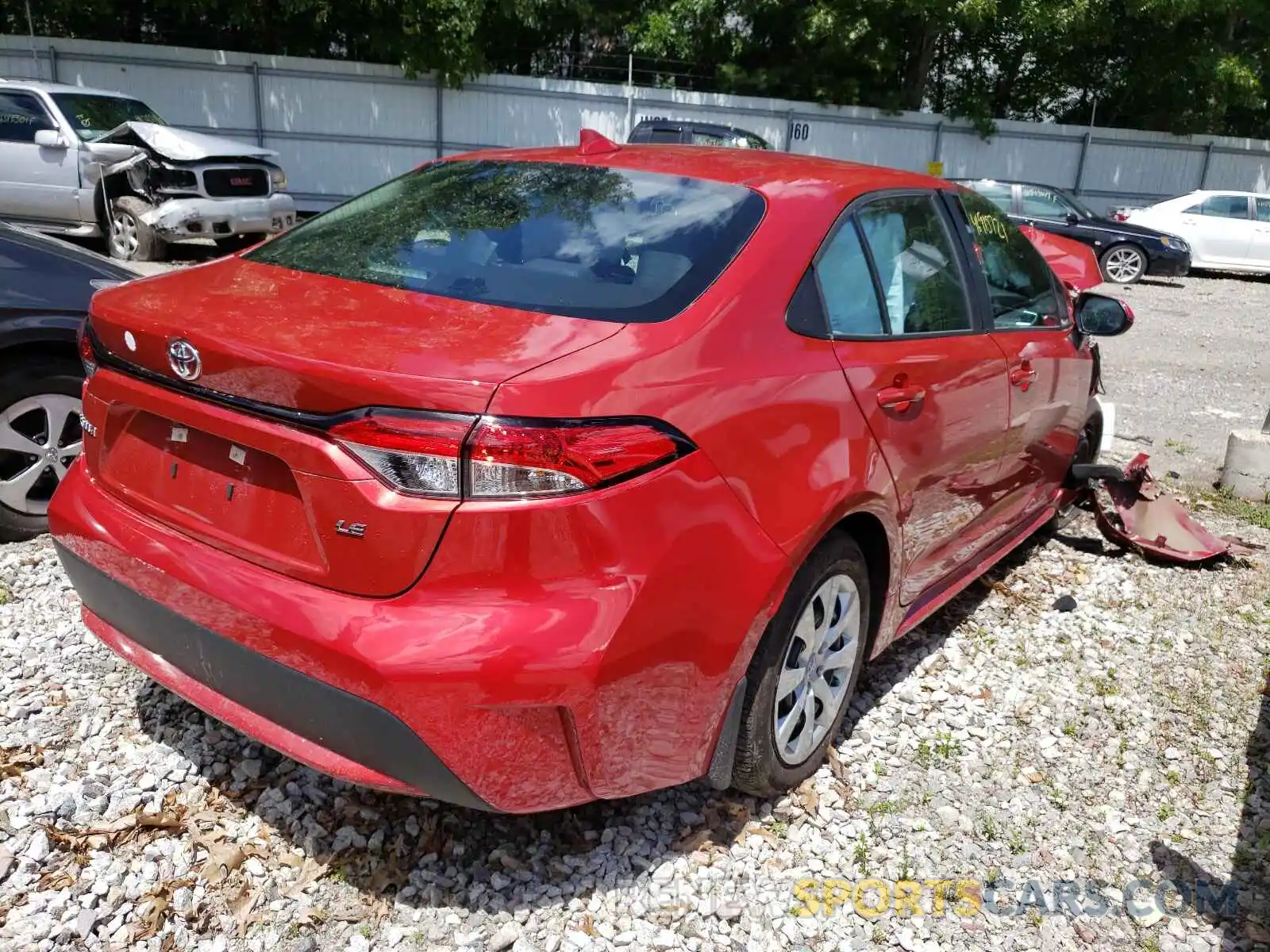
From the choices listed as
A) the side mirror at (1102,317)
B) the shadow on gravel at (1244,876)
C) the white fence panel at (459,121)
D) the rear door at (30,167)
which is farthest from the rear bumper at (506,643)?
the white fence panel at (459,121)

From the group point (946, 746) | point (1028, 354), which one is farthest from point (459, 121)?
point (946, 746)

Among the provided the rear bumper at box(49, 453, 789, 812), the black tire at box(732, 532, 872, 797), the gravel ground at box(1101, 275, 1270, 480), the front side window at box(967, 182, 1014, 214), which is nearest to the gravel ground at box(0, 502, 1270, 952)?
the black tire at box(732, 532, 872, 797)

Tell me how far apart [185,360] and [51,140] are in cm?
1024

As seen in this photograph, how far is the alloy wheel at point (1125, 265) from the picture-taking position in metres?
16.5

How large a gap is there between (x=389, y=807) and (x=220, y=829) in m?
0.41

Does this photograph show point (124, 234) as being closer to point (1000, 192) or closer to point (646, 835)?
point (646, 835)

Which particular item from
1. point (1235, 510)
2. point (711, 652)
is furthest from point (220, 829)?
point (1235, 510)

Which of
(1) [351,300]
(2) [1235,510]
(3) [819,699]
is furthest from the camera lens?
(2) [1235,510]

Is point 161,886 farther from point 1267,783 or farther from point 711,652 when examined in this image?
point 1267,783

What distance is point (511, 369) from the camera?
201 cm

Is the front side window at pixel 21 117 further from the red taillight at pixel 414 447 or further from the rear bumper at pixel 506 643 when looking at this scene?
the red taillight at pixel 414 447

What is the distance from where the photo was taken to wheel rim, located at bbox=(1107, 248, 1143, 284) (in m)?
16.5

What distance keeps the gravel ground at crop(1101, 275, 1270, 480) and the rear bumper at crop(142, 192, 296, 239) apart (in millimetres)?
7836

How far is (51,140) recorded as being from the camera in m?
10.6
